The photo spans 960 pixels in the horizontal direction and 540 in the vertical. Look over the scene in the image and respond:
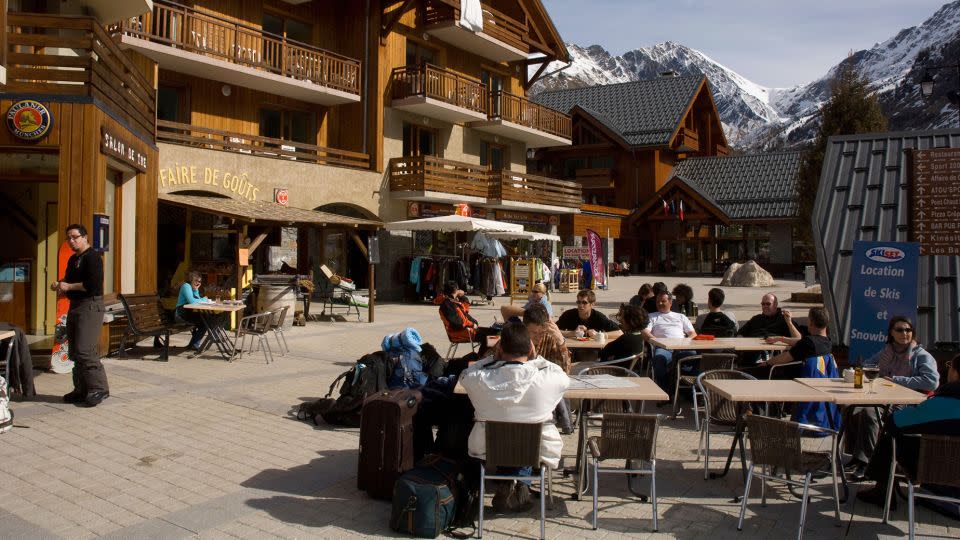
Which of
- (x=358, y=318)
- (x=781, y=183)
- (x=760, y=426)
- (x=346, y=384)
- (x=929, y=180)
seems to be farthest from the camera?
(x=781, y=183)

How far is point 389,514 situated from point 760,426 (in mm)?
2311

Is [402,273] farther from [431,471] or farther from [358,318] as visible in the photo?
[431,471]

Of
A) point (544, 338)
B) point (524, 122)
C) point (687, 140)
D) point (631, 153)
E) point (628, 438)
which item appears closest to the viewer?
point (628, 438)

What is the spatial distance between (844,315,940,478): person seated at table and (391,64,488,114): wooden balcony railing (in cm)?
1755

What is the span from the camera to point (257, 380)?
363 inches

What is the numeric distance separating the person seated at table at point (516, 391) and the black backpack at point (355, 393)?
2.36m

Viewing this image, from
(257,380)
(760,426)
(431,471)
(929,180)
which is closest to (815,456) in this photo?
(760,426)

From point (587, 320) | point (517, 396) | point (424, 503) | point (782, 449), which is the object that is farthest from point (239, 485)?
point (587, 320)

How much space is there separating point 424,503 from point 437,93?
64.5 feet

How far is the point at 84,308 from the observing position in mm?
7324

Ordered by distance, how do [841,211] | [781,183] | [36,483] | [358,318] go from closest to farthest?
[36,483]
[841,211]
[358,318]
[781,183]

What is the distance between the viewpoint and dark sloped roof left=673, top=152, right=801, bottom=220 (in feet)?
136

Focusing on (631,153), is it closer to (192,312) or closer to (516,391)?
(192,312)

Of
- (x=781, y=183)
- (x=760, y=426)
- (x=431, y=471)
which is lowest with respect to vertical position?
(x=431, y=471)
